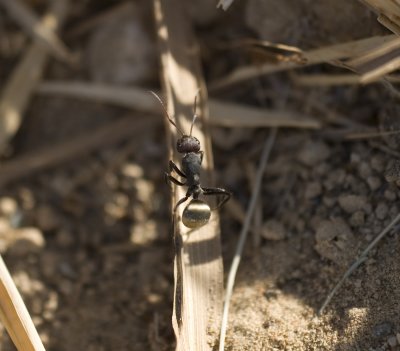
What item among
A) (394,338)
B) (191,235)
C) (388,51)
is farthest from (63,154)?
(394,338)

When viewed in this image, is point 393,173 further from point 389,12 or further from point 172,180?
point 172,180

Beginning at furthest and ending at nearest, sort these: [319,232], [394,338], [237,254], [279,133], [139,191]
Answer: [139,191] → [279,133] → [237,254] → [319,232] → [394,338]

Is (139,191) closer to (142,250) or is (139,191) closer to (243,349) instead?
(142,250)

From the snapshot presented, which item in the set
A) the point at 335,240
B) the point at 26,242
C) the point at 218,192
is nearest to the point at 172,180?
the point at 218,192

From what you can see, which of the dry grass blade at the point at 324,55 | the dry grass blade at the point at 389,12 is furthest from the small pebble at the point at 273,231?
the dry grass blade at the point at 389,12

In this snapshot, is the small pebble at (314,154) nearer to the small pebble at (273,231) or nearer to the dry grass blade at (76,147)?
the small pebble at (273,231)

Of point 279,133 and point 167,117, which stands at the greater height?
point 167,117

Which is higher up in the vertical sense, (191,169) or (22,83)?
(22,83)
